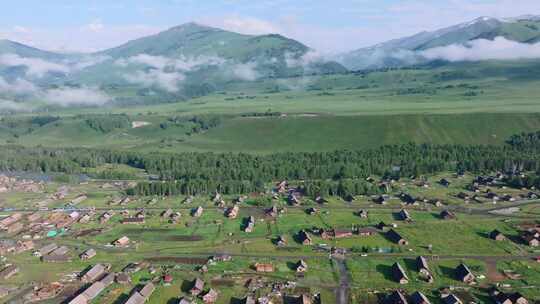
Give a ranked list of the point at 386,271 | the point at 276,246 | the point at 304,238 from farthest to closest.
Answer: the point at 304,238 → the point at 276,246 → the point at 386,271

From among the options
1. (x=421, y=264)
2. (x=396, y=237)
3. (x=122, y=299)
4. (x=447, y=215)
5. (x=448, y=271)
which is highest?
(x=122, y=299)

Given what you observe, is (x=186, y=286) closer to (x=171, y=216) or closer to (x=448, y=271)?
(x=171, y=216)

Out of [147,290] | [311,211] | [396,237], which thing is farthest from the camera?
[311,211]

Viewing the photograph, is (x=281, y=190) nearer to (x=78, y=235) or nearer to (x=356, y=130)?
(x=78, y=235)

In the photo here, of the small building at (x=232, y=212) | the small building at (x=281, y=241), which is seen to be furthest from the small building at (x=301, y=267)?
the small building at (x=232, y=212)

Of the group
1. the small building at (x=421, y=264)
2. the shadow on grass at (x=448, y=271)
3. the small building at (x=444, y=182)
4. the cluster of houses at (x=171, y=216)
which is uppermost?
the cluster of houses at (x=171, y=216)

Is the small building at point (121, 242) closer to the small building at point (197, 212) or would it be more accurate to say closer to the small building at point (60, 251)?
the small building at point (60, 251)

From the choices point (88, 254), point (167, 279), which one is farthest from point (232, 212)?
point (167, 279)
